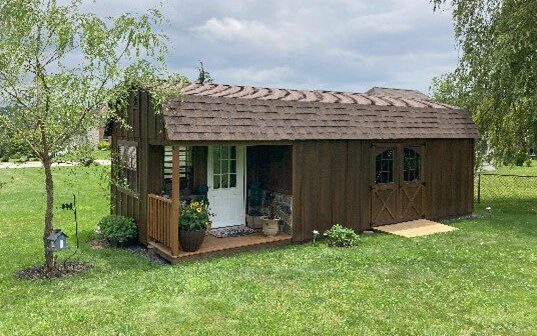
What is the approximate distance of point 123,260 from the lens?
920 centimetres

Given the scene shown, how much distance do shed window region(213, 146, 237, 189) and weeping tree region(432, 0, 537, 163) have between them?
9.01m

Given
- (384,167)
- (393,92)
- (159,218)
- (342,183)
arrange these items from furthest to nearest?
1. (393,92)
2. (384,167)
3. (342,183)
4. (159,218)

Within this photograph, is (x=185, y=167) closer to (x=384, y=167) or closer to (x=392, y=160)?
(x=384, y=167)

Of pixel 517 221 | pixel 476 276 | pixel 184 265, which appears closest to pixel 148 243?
pixel 184 265

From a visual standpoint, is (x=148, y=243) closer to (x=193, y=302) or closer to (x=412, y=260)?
(x=193, y=302)

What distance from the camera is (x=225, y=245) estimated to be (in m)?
9.77

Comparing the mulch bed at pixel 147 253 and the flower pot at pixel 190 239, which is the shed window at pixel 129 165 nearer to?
the mulch bed at pixel 147 253

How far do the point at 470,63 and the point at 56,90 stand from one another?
13.6 metres

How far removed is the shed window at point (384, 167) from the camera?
480 inches

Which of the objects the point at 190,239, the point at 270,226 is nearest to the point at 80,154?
the point at 190,239

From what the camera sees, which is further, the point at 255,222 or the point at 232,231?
the point at 255,222

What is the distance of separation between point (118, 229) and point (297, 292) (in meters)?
5.10

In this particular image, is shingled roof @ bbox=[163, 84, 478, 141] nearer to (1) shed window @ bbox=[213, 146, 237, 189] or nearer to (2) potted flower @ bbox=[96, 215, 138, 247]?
(1) shed window @ bbox=[213, 146, 237, 189]

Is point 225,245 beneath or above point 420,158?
beneath
